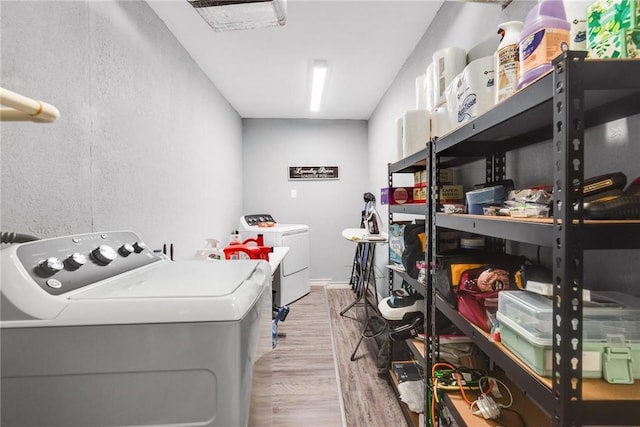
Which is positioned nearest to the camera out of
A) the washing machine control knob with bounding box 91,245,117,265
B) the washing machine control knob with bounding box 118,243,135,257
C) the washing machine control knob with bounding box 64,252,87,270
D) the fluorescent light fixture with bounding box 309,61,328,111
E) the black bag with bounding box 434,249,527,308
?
the washing machine control knob with bounding box 64,252,87,270

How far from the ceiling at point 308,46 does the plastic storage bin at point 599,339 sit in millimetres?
1973

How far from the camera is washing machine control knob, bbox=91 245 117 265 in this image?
3.08ft

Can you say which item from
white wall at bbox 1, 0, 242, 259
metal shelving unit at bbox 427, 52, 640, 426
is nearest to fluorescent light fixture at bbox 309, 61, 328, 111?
white wall at bbox 1, 0, 242, 259

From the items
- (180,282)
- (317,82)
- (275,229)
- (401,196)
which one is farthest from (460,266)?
(275,229)

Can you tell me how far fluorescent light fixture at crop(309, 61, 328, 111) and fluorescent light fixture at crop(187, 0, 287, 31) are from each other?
117 cm

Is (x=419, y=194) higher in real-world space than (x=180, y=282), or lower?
higher

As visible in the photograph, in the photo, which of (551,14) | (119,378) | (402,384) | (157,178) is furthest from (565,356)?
(157,178)

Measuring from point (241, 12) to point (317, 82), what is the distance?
5.59 ft

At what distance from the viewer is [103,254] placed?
957mm

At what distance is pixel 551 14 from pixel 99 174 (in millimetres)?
1836

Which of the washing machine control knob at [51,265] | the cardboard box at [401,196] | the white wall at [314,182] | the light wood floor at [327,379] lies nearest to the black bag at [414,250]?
the cardboard box at [401,196]

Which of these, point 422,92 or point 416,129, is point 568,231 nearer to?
point 416,129

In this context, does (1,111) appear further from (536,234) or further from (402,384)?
(402,384)

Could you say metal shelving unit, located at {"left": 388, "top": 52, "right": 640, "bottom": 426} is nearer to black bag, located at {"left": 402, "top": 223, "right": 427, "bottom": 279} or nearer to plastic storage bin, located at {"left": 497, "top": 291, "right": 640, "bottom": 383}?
plastic storage bin, located at {"left": 497, "top": 291, "right": 640, "bottom": 383}
